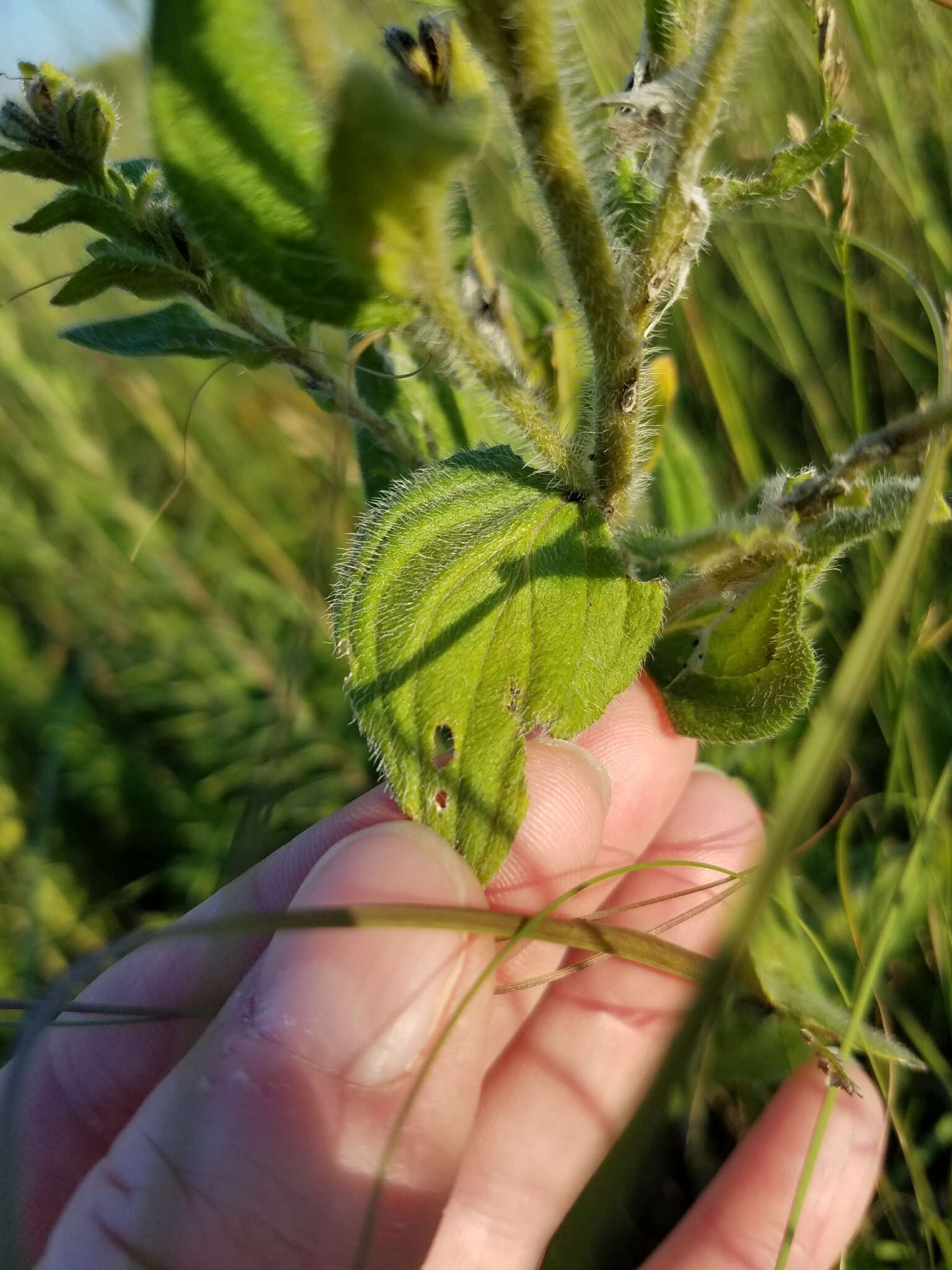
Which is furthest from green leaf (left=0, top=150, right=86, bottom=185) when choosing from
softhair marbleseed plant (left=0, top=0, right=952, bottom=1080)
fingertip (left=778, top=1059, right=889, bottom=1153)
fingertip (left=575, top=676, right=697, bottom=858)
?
fingertip (left=778, top=1059, right=889, bottom=1153)

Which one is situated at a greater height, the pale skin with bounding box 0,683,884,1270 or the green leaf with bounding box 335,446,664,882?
the green leaf with bounding box 335,446,664,882

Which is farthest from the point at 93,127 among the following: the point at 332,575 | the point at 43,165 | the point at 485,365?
the point at 332,575

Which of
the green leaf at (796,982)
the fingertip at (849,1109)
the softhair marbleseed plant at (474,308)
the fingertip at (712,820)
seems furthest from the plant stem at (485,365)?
the fingertip at (849,1109)

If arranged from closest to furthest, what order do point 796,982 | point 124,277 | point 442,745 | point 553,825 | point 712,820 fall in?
point 124,277 < point 442,745 < point 553,825 < point 796,982 < point 712,820

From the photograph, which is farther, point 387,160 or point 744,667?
point 744,667

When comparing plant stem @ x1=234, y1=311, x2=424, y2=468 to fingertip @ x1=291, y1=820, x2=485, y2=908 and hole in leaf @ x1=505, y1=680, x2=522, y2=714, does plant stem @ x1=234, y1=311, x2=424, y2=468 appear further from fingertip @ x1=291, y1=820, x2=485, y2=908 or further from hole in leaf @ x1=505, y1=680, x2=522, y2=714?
fingertip @ x1=291, y1=820, x2=485, y2=908

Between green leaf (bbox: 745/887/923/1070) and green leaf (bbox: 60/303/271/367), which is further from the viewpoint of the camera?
green leaf (bbox: 745/887/923/1070)

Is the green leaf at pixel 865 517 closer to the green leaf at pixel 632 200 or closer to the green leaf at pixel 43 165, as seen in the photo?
the green leaf at pixel 632 200

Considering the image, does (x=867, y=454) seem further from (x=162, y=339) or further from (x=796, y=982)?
(x=796, y=982)
